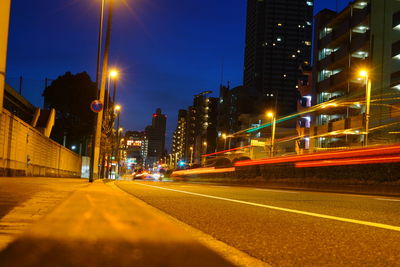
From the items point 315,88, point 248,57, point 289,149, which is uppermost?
point 248,57

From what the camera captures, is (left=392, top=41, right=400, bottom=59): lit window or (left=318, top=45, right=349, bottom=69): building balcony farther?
(left=318, top=45, right=349, bottom=69): building balcony

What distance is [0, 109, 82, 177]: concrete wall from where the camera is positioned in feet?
64.2

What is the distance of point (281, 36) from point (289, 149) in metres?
101

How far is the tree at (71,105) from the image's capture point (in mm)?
52594

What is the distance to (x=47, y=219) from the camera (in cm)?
386

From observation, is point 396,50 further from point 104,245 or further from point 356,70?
point 104,245

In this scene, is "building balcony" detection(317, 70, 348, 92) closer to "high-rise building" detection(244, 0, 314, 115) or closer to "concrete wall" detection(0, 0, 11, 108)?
"concrete wall" detection(0, 0, 11, 108)

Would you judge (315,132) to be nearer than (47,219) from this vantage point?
No

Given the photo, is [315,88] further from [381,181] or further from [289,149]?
[381,181]

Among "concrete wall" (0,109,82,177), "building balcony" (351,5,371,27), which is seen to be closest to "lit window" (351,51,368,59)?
"building balcony" (351,5,371,27)

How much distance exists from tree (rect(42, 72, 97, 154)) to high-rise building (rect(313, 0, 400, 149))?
2877 cm

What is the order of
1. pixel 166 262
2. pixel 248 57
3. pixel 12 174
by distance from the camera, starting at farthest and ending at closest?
pixel 248 57 → pixel 12 174 → pixel 166 262

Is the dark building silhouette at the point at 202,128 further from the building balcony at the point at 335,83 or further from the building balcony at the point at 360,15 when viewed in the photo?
the building balcony at the point at 360,15

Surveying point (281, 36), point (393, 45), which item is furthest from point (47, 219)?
point (281, 36)
